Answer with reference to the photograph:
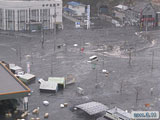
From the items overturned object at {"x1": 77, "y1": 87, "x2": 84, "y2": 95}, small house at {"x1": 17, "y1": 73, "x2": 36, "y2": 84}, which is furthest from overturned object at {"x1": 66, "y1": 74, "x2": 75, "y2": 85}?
small house at {"x1": 17, "y1": 73, "x2": 36, "y2": 84}

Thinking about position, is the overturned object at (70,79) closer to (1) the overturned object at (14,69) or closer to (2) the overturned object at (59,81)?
(2) the overturned object at (59,81)

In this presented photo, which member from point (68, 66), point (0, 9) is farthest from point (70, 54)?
point (0, 9)

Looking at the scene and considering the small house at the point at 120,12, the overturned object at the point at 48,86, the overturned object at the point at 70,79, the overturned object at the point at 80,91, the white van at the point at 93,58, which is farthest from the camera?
the small house at the point at 120,12

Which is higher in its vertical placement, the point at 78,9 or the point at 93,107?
the point at 78,9

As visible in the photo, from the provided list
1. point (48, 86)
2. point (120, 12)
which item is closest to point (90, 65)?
point (48, 86)

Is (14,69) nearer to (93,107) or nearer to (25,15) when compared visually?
(93,107)

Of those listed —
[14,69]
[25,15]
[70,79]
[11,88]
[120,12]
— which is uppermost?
[120,12]

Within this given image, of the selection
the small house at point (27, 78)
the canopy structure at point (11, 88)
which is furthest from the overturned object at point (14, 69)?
the canopy structure at point (11, 88)

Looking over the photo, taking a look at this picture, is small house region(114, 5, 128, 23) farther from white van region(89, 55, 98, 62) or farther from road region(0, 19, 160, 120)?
white van region(89, 55, 98, 62)
